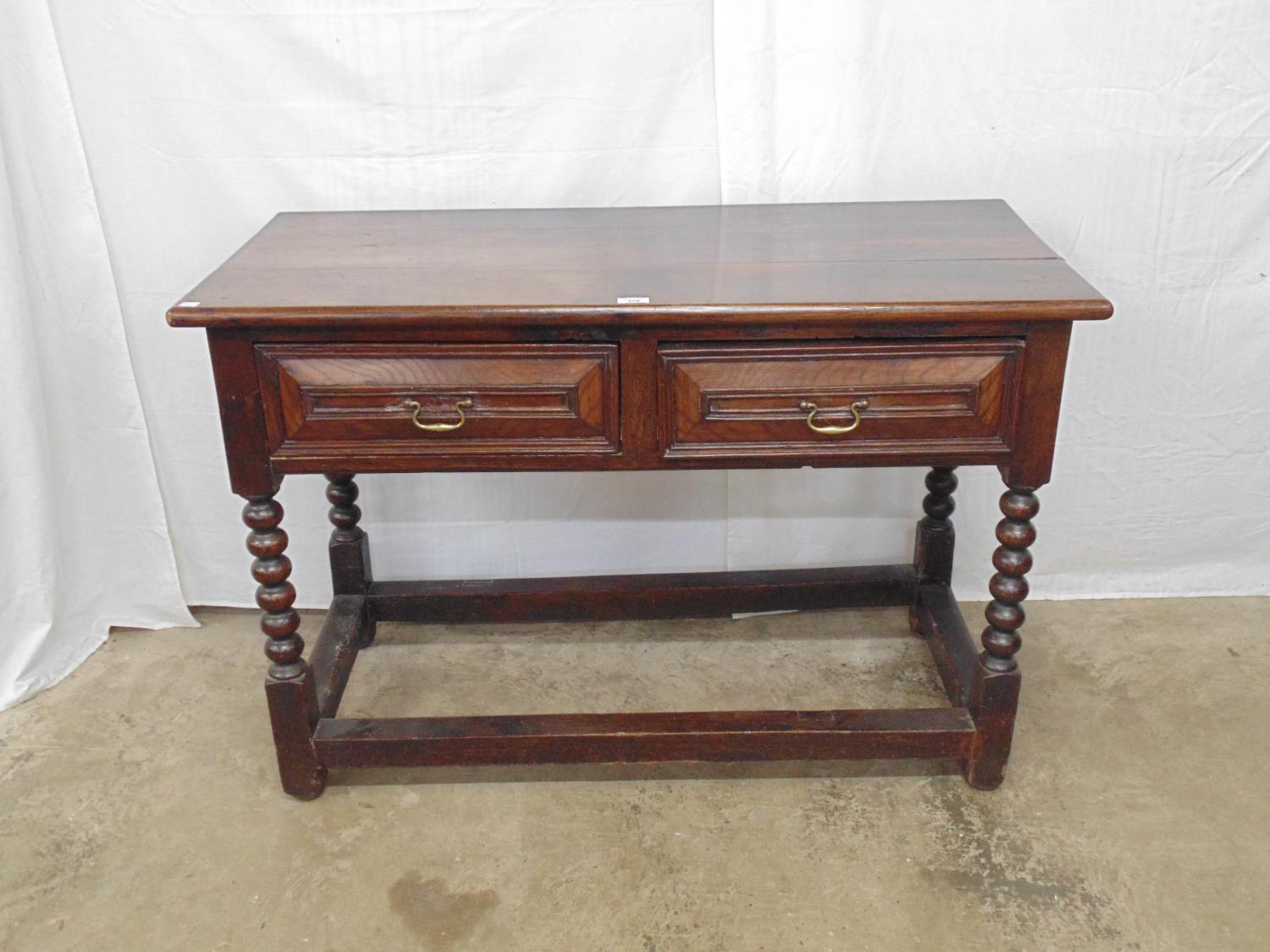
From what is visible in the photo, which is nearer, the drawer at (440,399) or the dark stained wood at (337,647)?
the drawer at (440,399)

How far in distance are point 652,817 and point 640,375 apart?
32.2 inches

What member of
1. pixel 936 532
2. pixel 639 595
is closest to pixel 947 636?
pixel 936 532

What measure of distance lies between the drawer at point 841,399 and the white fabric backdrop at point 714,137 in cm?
71

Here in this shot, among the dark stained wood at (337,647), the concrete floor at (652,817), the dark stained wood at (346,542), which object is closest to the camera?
the concrete floor at (652,817)

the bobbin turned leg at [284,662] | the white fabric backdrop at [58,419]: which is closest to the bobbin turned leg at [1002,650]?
the bobbin turned leg at [284,662]

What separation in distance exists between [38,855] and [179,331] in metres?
1.06

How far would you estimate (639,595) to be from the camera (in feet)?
8.11

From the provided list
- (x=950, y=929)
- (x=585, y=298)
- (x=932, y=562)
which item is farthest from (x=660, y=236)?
(x=950, y=929)

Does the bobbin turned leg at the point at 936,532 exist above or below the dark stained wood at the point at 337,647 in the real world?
above

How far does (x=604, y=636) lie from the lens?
8.50 ft

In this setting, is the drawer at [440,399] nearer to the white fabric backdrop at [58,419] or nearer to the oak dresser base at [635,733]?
the oak dresser base at [635,733]

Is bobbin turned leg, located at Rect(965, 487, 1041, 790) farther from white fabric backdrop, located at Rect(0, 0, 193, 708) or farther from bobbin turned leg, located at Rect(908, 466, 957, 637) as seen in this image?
white fabric backdrop, located at Rect(0, 0, 193, 708)

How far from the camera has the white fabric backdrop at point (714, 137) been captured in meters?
2.22

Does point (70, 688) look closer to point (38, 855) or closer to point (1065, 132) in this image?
point (38, 855)
